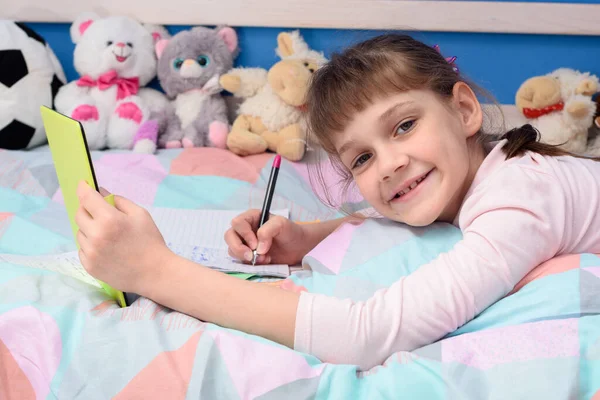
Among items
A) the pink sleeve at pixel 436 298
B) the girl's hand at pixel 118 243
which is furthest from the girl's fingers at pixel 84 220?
the pink sleeve at pixel 436 298

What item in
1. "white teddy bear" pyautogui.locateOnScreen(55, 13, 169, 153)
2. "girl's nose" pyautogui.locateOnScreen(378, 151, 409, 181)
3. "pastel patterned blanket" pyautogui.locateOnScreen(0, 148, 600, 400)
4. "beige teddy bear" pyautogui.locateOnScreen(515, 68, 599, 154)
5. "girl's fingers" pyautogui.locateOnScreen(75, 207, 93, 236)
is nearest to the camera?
"pastel patterned blanket" pyautogui.locateOnScreen(0, 148, 600, 400)

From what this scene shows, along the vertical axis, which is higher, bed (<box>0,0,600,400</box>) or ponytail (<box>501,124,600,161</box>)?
ponytail (<box>501,124,600,161</box>)

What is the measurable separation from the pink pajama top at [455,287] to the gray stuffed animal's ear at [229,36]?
4.23 ft

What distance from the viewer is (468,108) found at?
971mm

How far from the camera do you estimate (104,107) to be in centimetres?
187

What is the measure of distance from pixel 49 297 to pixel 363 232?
443 mm

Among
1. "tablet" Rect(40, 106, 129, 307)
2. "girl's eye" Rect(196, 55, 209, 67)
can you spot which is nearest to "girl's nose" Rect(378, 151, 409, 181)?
"tablet" Rect(40, 106, 129, 307)

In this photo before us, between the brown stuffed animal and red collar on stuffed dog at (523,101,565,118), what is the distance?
→ 23.4 inches

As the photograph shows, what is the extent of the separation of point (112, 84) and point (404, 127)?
126cm

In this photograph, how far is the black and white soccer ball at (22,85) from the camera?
1.75 meters

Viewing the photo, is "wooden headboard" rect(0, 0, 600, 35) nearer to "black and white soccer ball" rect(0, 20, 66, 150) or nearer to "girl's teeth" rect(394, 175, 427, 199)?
"black and white soccer ball" rect(0, 20, 66, 150)

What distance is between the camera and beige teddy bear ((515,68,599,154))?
66.9 inches

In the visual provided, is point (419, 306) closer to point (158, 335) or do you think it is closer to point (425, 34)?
point (158, 335)

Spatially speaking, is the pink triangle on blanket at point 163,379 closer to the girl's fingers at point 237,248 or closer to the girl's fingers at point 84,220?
the girl's fingers at point 84,220
